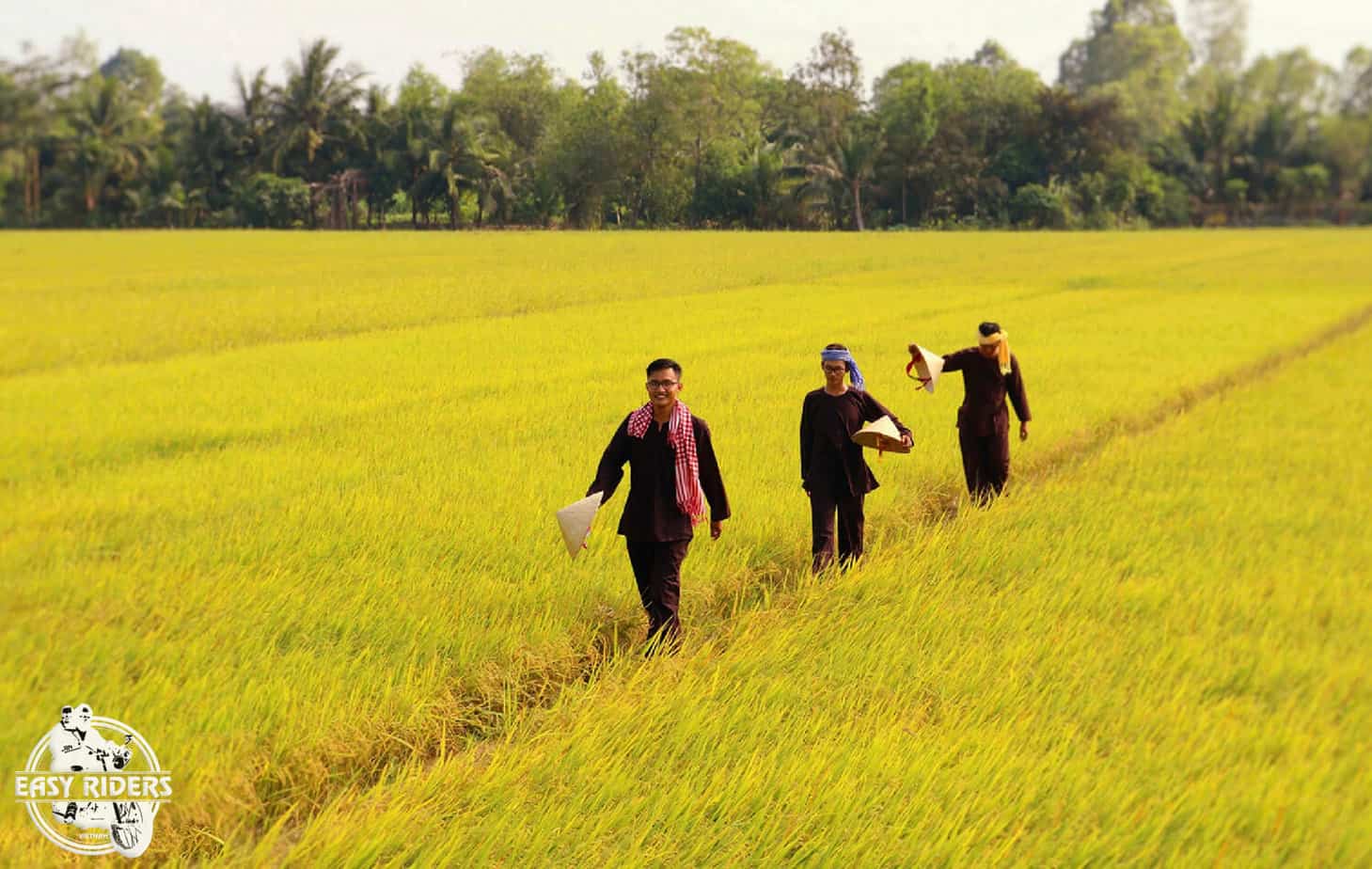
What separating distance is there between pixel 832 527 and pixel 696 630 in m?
1.01

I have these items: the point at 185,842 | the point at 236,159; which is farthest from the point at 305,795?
the point at 236,159

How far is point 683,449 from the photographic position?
4414 millimetres

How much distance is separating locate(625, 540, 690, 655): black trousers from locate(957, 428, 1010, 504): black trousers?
116 inches

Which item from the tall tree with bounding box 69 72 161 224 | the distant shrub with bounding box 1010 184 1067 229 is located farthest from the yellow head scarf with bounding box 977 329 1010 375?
the tall tree with bounding box 69 72 161 224

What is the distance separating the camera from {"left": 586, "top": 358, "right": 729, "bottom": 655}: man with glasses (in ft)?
14.5

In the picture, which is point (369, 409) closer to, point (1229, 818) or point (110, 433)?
point (110, 433)

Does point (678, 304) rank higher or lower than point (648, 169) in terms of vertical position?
lower

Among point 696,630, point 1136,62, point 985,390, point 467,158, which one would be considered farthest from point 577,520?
point 1136,62

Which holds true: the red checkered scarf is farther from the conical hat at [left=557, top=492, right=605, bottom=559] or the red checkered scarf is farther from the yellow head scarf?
the yellow head scarf

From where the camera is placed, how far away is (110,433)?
28.3ft

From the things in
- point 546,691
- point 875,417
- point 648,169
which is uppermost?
point 648,169

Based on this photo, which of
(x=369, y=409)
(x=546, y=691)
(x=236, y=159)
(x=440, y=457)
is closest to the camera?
(x=546, y=691)

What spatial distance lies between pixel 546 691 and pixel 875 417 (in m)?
2.03

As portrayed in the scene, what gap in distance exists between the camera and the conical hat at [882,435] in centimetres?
496
